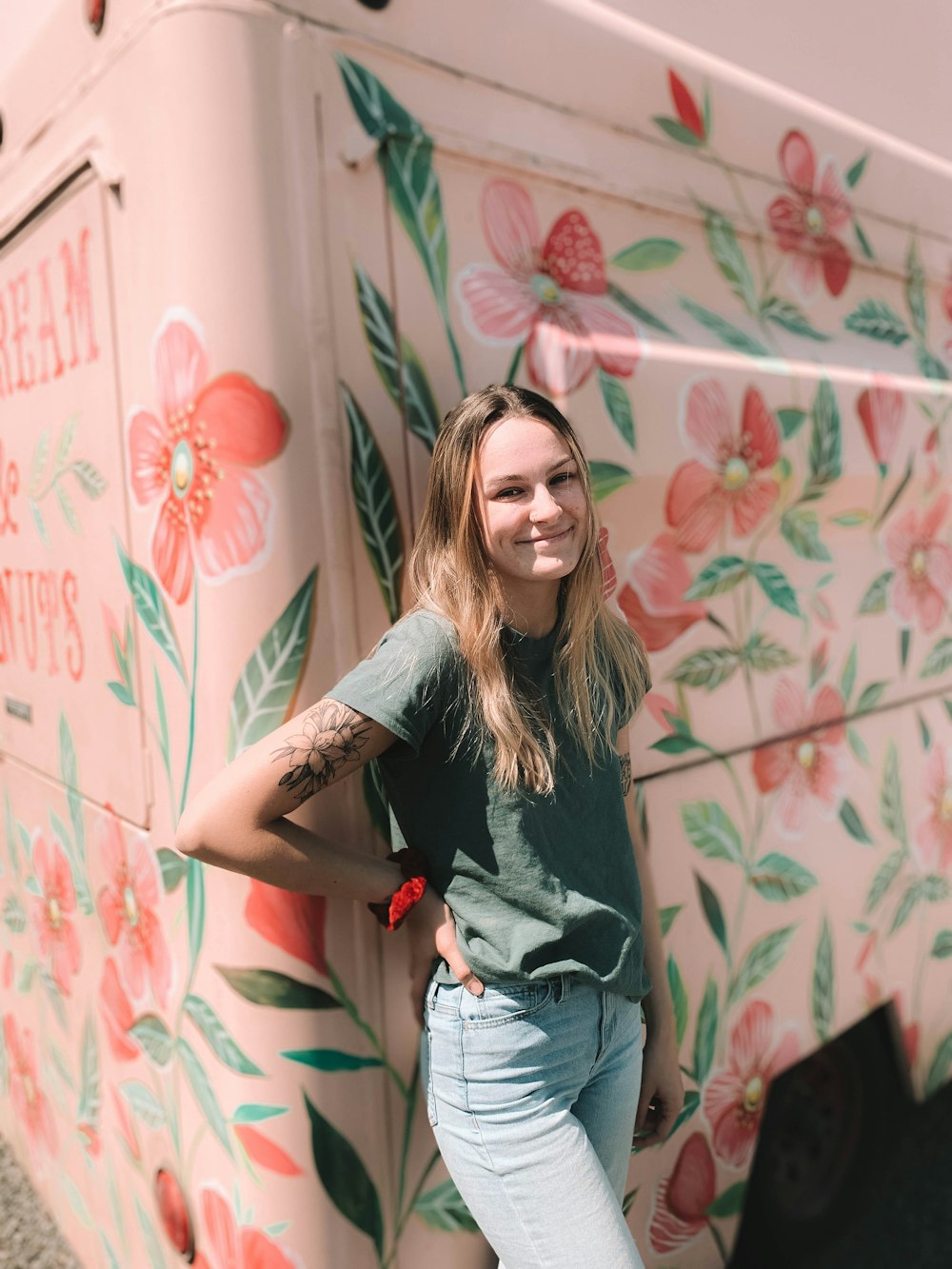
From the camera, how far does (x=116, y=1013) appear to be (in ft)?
6.17

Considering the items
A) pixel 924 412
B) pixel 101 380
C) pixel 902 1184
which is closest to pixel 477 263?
pixel 101 380

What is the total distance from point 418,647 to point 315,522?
272 millimetres

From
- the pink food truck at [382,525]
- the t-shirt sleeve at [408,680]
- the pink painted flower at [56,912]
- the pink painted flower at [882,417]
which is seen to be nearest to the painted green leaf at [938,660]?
the pink food truck at [382,525]

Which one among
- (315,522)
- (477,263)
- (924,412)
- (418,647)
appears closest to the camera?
(418,647)

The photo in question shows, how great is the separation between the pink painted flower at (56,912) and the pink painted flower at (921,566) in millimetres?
1850

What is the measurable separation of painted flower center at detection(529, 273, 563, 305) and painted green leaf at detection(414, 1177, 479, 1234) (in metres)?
1.39

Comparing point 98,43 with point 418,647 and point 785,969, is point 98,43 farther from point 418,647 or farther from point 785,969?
point 785,969

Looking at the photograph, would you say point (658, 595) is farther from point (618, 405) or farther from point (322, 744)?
point (322, 744)

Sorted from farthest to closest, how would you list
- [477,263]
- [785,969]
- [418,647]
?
[785,969], [477,263], [418,647]

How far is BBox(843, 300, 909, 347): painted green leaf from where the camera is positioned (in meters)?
2.29

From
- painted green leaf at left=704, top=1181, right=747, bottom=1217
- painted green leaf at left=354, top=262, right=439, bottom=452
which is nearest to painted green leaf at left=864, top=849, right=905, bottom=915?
painted green leaf at left=704, top=1181, right=747, bottom=1217

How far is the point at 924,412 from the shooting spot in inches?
94.9

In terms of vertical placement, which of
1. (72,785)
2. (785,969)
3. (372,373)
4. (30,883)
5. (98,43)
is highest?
(98,43)

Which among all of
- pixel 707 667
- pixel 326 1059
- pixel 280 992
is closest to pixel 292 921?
pixel 280 992
